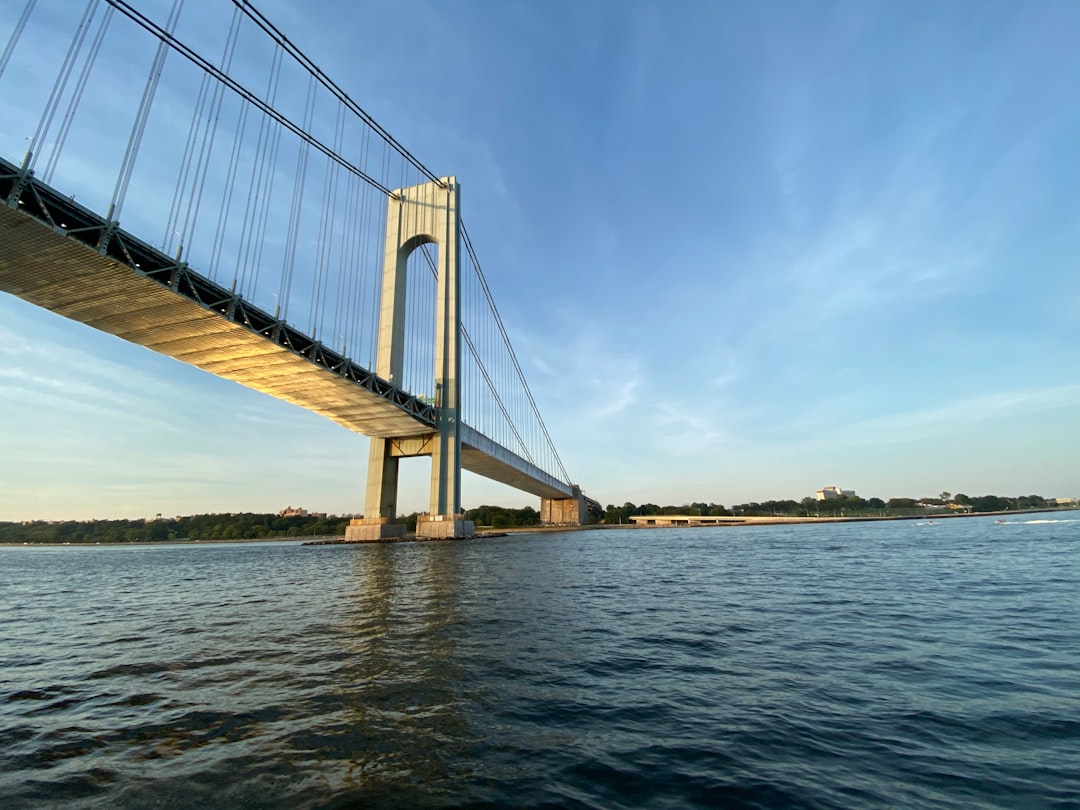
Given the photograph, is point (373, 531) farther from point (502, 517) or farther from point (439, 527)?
point (502, 517)

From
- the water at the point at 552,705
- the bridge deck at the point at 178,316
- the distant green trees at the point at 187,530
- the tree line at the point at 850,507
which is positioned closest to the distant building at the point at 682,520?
the tree line at the point at 850,507

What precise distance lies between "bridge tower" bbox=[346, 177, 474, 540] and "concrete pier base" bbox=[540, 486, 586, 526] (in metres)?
61.5

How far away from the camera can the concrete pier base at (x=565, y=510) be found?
360 feet

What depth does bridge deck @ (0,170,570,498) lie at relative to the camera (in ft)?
68.8

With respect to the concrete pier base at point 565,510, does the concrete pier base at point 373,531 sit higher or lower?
lower

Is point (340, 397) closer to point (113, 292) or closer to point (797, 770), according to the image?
point (113, 292)

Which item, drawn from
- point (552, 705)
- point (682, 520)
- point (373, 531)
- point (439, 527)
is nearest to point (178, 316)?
point (373, 531)

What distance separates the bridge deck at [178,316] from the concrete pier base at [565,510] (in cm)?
6782

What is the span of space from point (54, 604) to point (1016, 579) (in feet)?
97.7

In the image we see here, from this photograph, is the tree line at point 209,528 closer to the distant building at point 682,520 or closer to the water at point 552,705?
the distant building at point 682,520

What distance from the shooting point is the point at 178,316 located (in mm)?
27672

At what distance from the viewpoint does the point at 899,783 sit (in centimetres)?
359

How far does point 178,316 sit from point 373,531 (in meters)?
26.0

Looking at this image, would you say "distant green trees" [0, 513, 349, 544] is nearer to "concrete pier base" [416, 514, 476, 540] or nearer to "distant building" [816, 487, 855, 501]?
"concrete pier base" [416, 514, 476, 540]
